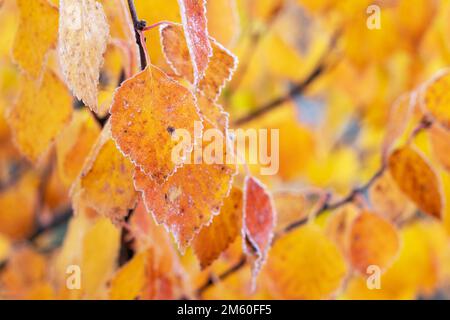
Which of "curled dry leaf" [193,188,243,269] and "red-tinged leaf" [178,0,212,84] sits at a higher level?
"red-tinged leaf" [178,0,212,84]

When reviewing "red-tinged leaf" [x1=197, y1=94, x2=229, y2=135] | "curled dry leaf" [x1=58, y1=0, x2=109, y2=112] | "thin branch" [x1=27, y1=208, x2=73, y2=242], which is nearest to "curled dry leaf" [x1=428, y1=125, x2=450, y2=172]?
"red-tinged leaf" [x1=197, y1=94, x2=229, y2=135]

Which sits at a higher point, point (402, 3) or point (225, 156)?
point (402, 3)

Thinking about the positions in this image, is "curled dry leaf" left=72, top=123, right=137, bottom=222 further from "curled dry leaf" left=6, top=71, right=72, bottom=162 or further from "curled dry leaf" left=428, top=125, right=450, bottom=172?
"curled dry leaf" left=428, top=125, right=450, bottom=172

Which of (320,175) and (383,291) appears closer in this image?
(383,291)

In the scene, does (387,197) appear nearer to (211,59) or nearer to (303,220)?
(303,220)

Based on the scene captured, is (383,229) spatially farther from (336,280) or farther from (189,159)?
(189,159)

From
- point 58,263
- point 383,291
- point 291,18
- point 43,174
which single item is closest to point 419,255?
point 383,291
